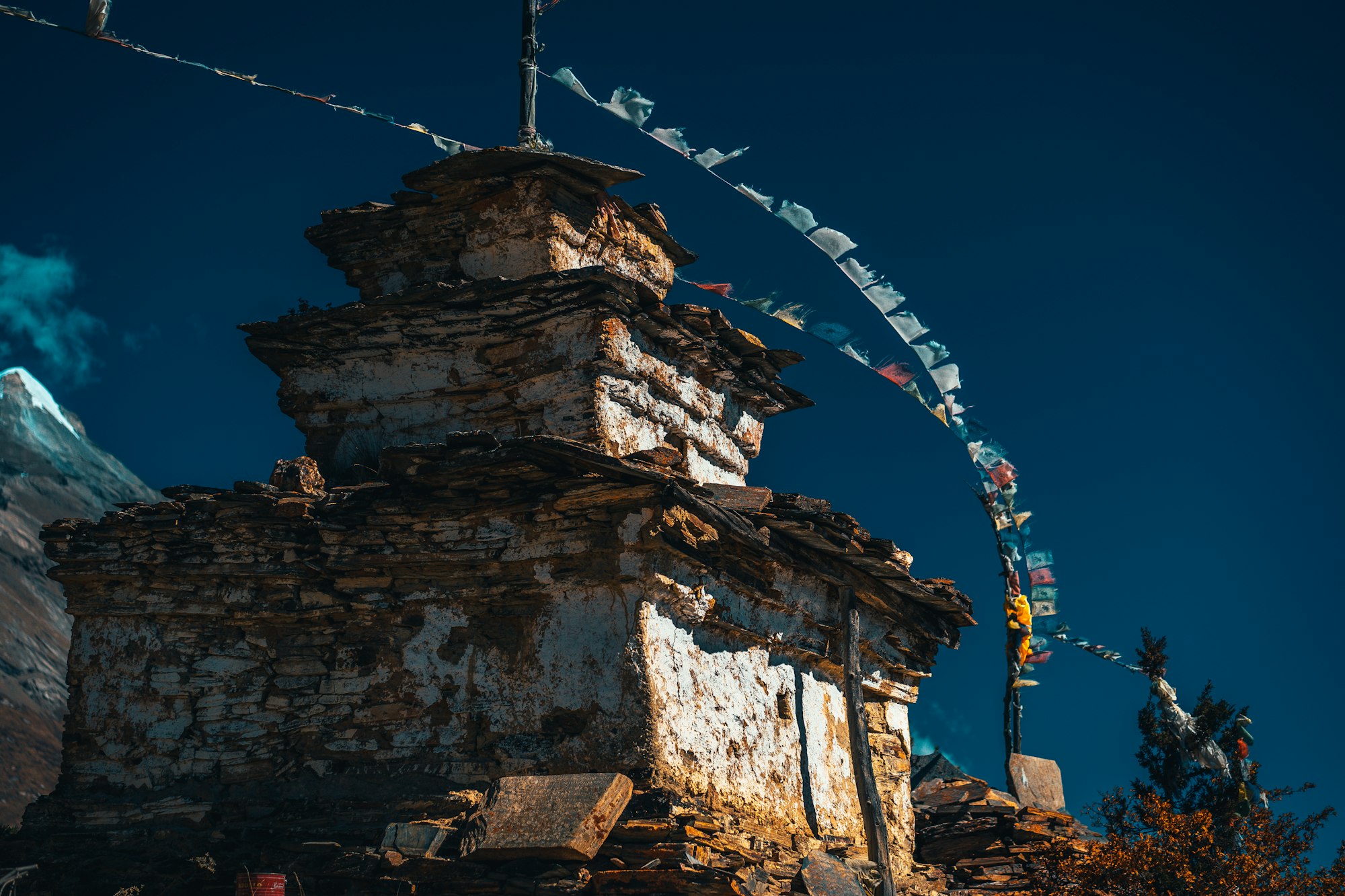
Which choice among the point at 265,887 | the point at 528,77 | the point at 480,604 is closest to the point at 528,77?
the point at 528,77

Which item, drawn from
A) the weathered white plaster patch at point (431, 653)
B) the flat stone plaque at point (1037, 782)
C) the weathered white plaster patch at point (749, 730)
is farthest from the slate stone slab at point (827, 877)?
the flat stone plaque at point (1037, 782)

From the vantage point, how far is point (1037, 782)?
1745 cm

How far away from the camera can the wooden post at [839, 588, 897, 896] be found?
13.3m

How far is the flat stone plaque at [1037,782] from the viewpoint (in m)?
17.1

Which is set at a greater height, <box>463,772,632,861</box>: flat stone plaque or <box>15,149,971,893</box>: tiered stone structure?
<box>15,149,971,893</box>: tiered stone structure

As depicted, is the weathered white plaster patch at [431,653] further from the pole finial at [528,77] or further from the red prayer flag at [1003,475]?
the red prayer flag at [1003,475]

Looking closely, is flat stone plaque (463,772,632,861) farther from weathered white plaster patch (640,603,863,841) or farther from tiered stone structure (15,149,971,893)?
weathered white plaster patch (640,603,863,841)

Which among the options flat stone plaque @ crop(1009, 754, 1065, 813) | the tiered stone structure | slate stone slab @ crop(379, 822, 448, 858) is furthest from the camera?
flat stone plaque @ crop(1009, 754, 1065, 813)

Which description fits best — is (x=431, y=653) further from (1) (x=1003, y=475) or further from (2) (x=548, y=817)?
(1) (x=1003, y=475)

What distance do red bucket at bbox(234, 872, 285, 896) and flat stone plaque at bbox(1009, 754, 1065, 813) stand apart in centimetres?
963

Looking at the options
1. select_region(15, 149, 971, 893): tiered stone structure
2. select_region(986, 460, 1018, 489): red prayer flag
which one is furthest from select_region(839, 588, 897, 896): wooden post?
select_region(986, 460, 1018, 489): red prayer flag

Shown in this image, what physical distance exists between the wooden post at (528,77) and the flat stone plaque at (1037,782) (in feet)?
Answer: 31.7

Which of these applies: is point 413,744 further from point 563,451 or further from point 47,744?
point 47,744

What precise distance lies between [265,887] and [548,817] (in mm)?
2207
